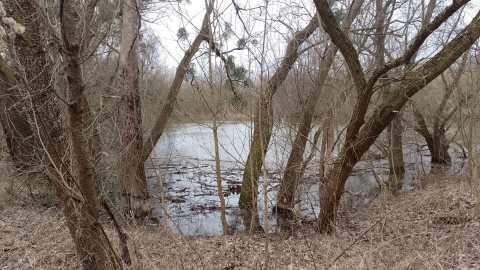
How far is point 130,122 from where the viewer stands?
9164mm

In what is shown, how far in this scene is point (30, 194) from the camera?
34.6ft

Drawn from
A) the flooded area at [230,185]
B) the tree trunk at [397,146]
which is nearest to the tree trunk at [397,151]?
the tree trunk at [397,146]

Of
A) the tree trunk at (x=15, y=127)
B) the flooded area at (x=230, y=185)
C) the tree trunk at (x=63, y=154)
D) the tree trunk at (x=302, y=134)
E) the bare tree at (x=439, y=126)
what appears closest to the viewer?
the tree trunk at (x=63, y=154)

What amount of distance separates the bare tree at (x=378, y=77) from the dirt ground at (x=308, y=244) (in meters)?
1.24

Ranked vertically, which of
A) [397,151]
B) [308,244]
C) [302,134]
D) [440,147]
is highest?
[302,134]

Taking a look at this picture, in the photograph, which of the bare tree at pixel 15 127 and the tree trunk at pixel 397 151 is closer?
the bare tree at pixel 15 127

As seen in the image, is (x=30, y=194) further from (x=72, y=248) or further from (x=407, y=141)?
(x=407, y=141)

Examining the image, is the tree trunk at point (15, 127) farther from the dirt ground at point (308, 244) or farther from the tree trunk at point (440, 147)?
the tree trunk at point (440, 147)

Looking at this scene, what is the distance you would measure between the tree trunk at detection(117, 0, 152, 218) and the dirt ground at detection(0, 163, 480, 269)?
5.33 feet

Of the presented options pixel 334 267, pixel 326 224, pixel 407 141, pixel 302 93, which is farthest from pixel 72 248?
pixel 407 141

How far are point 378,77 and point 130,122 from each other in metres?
5.83

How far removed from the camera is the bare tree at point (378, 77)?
5.41 m

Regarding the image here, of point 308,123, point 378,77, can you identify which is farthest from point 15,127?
point 378,77

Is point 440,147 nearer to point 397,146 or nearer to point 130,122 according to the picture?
point 397,146
